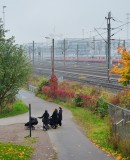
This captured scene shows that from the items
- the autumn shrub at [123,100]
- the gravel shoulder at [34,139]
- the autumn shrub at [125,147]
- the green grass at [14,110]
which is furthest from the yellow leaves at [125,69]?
the green grass at [14,110]

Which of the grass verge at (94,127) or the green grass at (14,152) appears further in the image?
the grass verge at (94,127)

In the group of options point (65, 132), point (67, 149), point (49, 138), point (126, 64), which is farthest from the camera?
point (65, 132)

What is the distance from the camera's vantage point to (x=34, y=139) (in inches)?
840

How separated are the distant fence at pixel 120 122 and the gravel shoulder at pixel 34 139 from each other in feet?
9.36

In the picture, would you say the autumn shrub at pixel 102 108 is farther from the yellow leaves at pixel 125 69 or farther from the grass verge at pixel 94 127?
the yellow leaves at pixel 125 69

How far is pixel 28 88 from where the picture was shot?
6212 centimetres

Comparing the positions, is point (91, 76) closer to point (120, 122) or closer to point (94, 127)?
point (94, 127)

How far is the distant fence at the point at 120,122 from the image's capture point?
1658cm

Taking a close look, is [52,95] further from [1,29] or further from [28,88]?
[28,88]

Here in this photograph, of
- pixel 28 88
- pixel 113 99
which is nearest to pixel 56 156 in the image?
pixel 113 99

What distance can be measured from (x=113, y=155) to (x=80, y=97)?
757 inches

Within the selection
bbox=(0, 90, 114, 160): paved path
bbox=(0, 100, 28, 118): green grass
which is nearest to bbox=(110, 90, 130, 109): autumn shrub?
bbox=(0, 90, 114, 160): paved path

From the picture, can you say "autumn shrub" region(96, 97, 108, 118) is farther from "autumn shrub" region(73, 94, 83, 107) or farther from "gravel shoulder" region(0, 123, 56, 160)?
"autumn shrub" region(73, 94, 83, 107)

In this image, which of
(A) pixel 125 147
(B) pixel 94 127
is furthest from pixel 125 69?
(B) pixel 94 127
